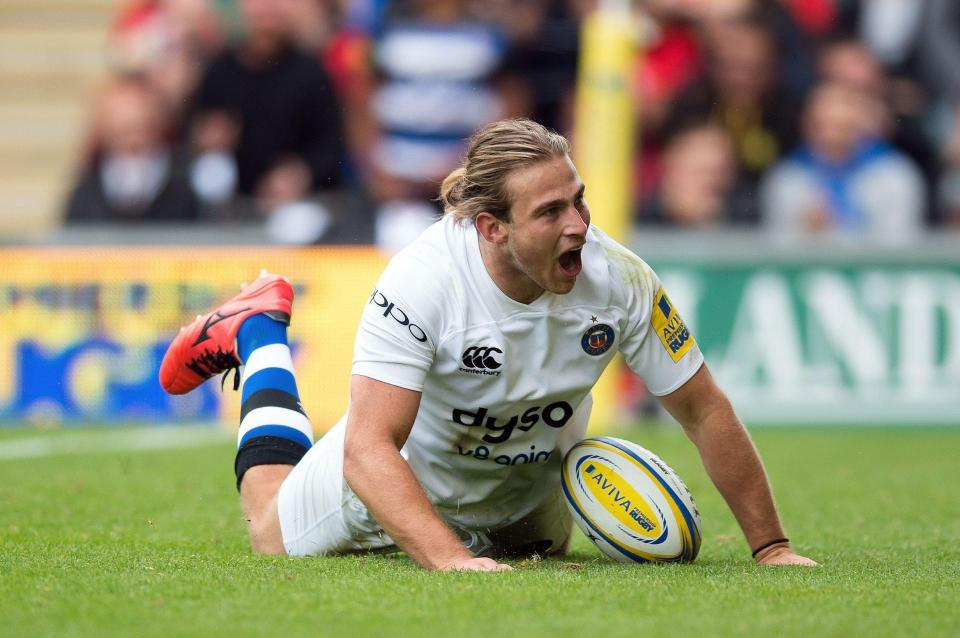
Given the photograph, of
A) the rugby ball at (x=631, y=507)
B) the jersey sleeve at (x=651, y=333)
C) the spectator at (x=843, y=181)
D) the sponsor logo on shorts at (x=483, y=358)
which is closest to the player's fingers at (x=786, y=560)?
the rugby ball at (x=631, y=507)

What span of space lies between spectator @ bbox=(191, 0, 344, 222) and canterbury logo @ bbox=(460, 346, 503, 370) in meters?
8.26

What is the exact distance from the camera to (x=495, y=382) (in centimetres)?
515

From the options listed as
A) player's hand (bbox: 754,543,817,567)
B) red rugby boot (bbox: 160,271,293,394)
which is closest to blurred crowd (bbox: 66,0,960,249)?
red rugby boot (bbox: 160,271,293,394)

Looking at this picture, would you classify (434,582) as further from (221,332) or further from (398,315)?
(221,332)

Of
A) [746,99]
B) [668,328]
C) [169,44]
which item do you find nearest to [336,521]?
[668,328]

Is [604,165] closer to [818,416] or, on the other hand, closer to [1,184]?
[818,416]

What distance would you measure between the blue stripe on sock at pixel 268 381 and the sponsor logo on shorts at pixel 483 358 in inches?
53.2

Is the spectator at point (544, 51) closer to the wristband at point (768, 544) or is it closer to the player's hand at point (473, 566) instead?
the wristband at point (768, 544)

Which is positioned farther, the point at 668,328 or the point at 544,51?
the point at 544,51

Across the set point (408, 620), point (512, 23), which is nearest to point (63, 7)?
point (512, 23)

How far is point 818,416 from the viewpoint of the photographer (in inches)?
478

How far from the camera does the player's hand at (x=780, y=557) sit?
538 cm

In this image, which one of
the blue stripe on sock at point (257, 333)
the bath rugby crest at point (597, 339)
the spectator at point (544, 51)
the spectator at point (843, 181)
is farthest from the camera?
the spectator at point (544, 51)

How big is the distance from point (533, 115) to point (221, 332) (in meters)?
7.78
